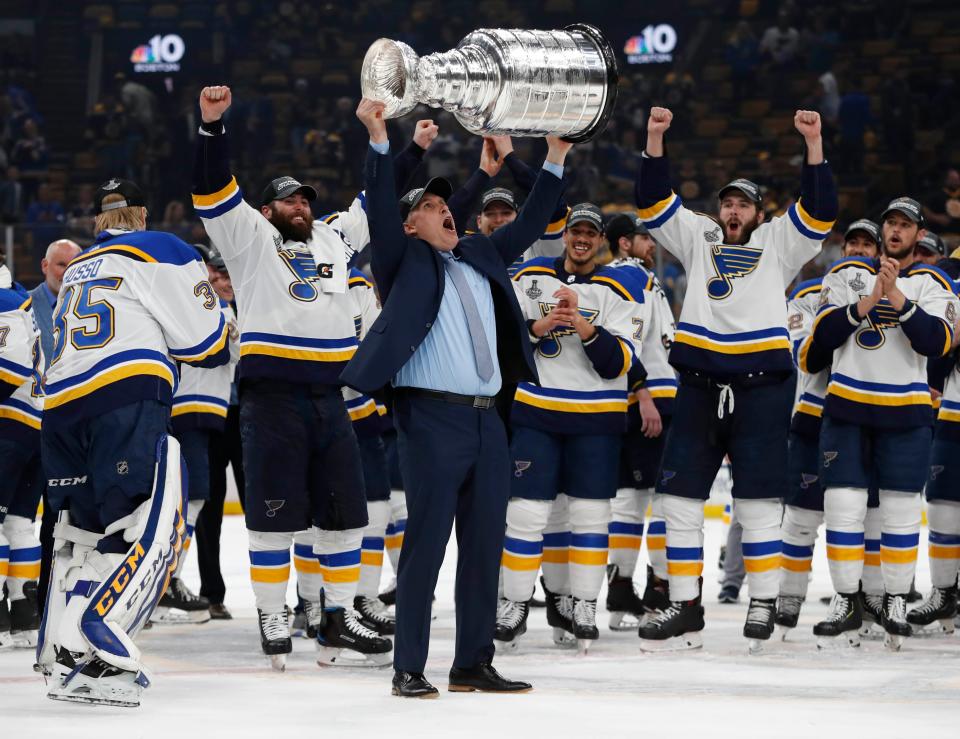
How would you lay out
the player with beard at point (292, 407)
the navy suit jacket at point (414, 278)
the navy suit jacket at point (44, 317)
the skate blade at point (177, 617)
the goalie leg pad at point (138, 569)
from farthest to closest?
1. the skate blade at point (177, 617)
2. the navy suit jacket at point (44, 317)
3. the player with beard at point (292, 407)
4. the navy suit jacket at point (414, 278)
5. the goalie leg pad at point (138, 569)

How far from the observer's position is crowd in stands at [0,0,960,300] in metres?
15.9

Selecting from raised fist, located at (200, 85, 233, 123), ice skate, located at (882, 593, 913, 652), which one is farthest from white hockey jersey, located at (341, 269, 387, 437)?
ice skate, located at (882, 593, 913, 652)

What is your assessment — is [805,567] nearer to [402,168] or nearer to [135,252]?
[402,168]

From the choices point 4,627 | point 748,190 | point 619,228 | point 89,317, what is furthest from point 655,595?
point 89,317

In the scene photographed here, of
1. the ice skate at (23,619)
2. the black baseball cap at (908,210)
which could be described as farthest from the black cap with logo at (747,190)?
the ice skate at (23,619)

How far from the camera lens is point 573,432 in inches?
237

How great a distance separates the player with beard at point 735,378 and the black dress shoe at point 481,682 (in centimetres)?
123

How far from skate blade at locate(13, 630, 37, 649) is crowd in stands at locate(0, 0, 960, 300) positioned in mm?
9411

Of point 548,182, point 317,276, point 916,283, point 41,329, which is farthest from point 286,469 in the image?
point 916,283

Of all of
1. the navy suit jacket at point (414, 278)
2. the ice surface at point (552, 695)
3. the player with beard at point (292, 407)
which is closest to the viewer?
the ice surface at point (552, 695)

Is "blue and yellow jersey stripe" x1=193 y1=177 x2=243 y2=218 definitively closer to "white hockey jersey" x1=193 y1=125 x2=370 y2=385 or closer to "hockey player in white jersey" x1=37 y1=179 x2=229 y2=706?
"white hockey jersey" x1=193 y1=125 x2=370 y2=385

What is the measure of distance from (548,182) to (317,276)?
1.02 m

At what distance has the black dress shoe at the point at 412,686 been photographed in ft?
15.0

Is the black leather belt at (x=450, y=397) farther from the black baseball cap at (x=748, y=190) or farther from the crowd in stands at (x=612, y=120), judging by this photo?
the crowd in stands at (x=612, y=120)
